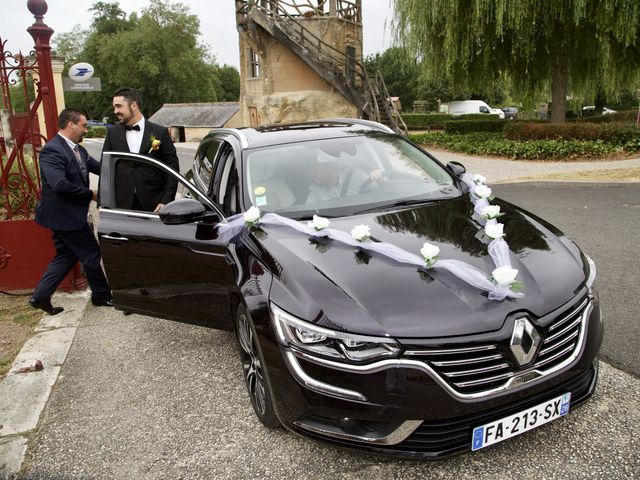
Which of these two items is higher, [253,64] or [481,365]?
[253,64]

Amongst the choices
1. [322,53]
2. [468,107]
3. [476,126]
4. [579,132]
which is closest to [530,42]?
[579,132]

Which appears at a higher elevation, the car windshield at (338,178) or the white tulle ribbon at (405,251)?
the car windshield at (338,178)

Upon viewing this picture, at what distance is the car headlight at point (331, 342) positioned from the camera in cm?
239

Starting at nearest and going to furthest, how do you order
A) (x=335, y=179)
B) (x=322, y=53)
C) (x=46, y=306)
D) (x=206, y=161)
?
(x=335, y=179) → (x=206, y=161) → (x=46, y=306) → (x=322, y=53)

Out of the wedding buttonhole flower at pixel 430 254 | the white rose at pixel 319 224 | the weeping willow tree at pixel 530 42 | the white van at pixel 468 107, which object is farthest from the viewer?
the white van at pixel 468 107

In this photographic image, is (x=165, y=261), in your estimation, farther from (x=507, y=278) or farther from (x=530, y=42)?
(x=530, y=42)

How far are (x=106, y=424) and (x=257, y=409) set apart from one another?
3.18 feet

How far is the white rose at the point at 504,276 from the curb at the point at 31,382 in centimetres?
271

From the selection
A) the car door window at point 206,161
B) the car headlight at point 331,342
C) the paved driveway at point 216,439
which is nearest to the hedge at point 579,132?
the car door window at point 206,161

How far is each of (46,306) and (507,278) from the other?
4.45 meters

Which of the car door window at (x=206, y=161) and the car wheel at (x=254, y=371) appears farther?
the car door window at (x=206, y=161)

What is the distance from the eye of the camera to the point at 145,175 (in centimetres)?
499

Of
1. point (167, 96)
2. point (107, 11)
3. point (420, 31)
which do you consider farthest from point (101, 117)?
point (420, 31)

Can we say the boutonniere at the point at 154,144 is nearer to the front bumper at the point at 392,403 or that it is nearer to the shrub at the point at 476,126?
the front bumper at the point at 392,403
